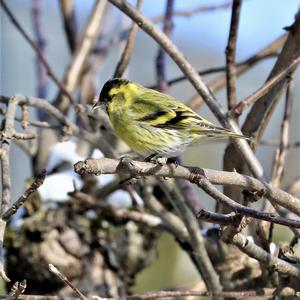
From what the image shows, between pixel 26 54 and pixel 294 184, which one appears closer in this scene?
pixel 294 184

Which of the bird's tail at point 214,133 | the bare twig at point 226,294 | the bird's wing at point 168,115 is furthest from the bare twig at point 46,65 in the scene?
the bare twig at point 226,294

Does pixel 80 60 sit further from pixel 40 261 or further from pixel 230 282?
pixel 230 282

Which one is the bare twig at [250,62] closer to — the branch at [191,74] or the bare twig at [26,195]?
the branch at [191,74]

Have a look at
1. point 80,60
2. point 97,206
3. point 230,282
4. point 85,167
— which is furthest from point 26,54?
point 85,167

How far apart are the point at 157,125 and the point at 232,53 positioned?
1.50 ft

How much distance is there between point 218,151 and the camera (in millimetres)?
7918

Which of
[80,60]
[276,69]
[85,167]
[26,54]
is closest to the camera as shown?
[85,167]

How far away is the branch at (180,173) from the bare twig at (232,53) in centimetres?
83

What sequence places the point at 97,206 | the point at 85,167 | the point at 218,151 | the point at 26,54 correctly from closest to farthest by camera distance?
the point at 85,167, the point at 97,206, the point at 218,151, the point at 26,54

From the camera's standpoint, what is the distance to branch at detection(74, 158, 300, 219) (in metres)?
1.82

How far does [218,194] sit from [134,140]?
3.54 ft

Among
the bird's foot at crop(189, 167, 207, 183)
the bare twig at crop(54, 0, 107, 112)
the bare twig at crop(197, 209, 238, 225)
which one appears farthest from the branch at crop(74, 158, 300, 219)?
the bare twig at crop(54, 0, 107, 112)

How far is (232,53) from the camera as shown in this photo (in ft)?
9.41

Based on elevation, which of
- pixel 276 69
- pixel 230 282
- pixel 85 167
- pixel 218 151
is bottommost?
pixel 230 282
